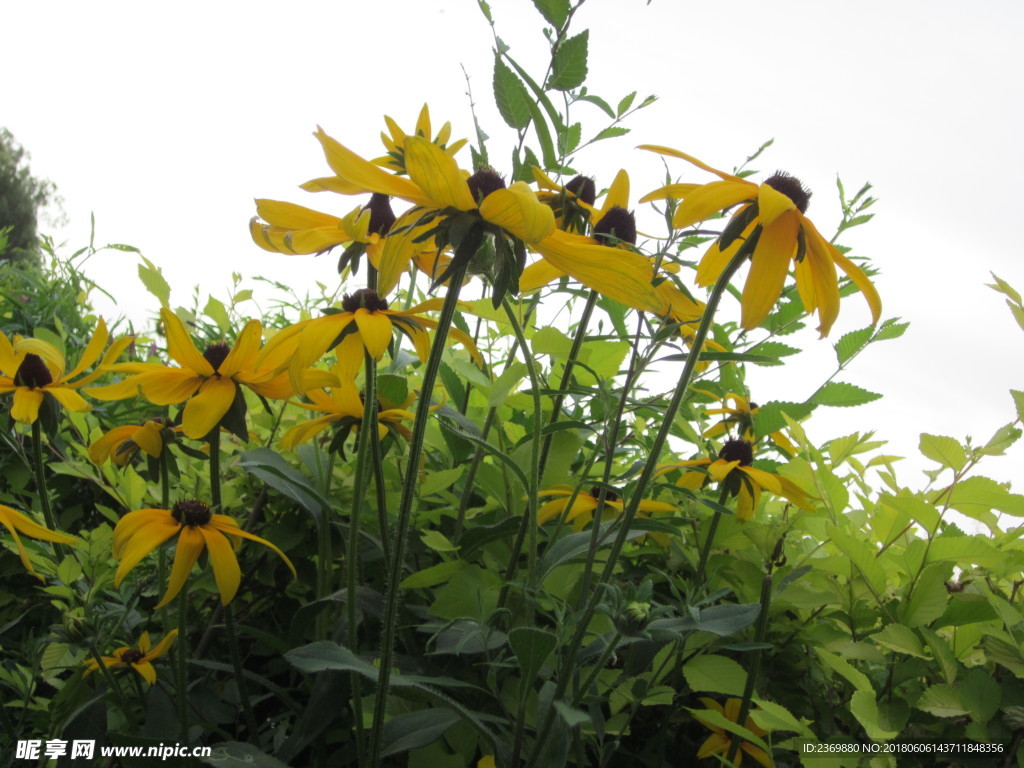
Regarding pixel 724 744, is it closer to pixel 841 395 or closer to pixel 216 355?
pixel 841 395

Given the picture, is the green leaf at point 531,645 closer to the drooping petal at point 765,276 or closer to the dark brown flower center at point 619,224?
the drooping petal at point 765,276

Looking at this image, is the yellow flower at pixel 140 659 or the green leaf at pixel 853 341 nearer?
the yellow flower at pixel 140 659

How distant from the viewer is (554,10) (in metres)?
0.97

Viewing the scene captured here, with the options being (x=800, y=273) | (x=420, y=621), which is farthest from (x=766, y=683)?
(x=800, y=273)

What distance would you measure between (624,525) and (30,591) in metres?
1.56

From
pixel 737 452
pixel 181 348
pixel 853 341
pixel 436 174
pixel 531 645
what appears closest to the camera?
pixel 436 174

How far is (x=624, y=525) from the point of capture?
743mm

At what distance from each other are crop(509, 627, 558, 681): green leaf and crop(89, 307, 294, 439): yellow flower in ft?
1.40

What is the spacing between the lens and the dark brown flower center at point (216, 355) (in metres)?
0.99

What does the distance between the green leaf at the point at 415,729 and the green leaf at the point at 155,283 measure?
0.87 metres

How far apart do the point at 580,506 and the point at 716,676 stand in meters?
0.33

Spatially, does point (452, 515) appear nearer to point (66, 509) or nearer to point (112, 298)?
point (112, 298)

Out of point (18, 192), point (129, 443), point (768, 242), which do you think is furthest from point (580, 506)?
point (18, 192)

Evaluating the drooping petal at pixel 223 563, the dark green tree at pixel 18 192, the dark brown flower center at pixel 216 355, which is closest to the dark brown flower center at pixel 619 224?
the dark brown flower center at pixel 216 355
